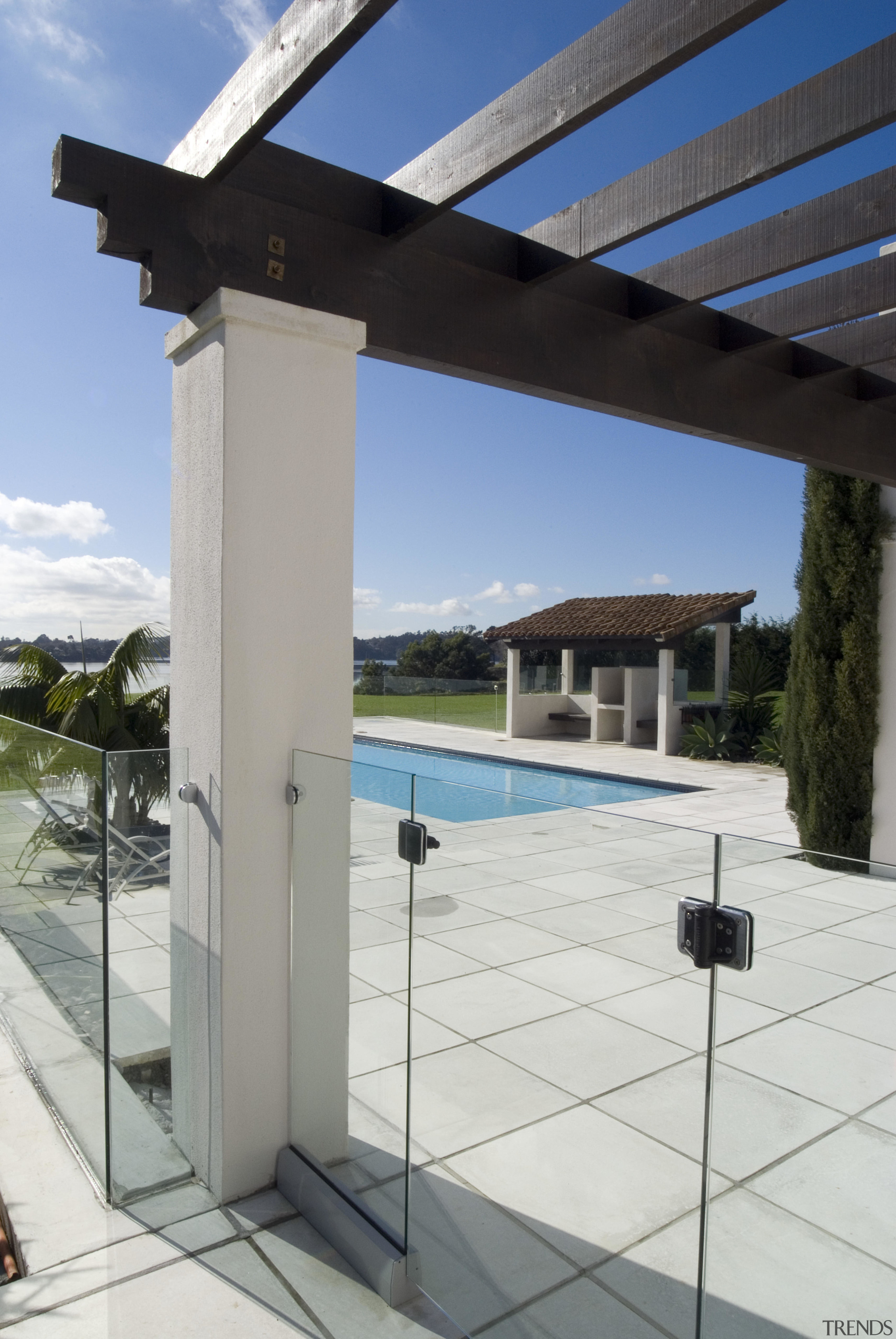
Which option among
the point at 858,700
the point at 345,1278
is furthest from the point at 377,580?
the point at 345,1278

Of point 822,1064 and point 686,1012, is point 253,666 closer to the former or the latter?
point 686,1012

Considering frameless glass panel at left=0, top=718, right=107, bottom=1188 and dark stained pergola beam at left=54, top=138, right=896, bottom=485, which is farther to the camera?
frameless glass panel at left=0, top=718, right=107, bottom=1188

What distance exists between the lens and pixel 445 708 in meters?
20.3

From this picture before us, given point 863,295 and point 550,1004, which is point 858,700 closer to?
point 863,295

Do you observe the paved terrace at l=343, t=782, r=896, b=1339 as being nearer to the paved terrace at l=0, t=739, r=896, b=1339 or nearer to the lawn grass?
the paved terrace at l=0, t=739, r=896, b=1339

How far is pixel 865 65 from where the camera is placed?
2.04 metres

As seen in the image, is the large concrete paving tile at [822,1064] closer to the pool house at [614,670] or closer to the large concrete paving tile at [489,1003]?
the large concrete paving tile at [489,1003]

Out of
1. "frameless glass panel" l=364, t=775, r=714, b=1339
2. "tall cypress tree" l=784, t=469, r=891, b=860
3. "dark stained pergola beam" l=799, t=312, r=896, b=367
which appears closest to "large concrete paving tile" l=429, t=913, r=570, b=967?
"frameless glass panel" l=364, t=775, r=714, b=1339

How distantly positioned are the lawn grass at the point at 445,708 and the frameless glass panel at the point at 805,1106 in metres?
17.4

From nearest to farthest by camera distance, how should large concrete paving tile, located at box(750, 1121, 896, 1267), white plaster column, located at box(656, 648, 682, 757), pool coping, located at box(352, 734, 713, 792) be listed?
large concrete paving tile, located at box(750, 1121, 896, 1267) → pool coping, located at box(352, 734, 713, 792) → white plaster column, located at box(656, 648, 682, 757)

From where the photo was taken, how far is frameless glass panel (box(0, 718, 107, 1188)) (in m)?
2.59

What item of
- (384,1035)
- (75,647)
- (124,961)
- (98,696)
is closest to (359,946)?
(384,1035)

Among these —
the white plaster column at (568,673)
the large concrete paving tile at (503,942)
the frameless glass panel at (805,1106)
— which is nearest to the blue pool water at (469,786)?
the large concrete paving tile at (503,942)

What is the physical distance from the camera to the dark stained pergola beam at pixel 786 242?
8.55 feet
